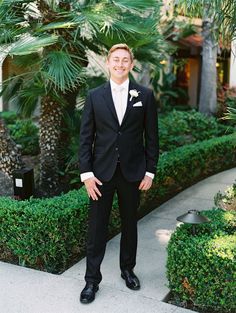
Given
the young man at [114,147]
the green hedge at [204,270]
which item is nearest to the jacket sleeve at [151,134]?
the young man at [114,147]

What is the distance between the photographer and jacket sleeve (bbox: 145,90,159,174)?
3.64 metres

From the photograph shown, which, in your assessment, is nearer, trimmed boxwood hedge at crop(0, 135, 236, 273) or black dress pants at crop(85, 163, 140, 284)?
black dress pants at crop(85, 163, 140, 284)

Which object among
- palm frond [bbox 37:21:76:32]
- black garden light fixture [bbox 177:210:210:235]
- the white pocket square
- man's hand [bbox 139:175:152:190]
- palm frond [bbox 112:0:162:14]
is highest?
palm frond [bbox 112:0:162:14]

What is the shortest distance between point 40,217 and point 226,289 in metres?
1.79

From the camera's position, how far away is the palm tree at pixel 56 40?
16.3ft

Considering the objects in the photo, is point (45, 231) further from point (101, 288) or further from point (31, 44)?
point (31, 44)

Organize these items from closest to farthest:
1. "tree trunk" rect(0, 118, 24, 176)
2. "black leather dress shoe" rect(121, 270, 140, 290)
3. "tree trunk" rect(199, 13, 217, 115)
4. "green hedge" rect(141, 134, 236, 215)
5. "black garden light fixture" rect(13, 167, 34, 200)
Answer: "black leather dress shoe" rect(121, 270, 140, 290), "black garden light fixture" rect(13, 167, 34, 200), "tree trunk" rect(0, 118, 24, 176), "green hedge" rect(141, 134, 236, 215), "tree trunk" rect(199, 13, 217, 115)

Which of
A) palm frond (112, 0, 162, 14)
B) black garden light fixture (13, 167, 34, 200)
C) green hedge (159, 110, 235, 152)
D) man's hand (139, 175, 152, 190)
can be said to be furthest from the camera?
green hedge (159, 110, 235, 152)

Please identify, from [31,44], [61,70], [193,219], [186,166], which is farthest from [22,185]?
[186,166]

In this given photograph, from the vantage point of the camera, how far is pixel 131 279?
151 inches

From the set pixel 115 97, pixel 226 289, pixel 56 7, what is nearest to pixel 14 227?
pixel 115 97

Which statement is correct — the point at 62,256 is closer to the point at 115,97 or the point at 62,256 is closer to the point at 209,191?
the point at 115,97

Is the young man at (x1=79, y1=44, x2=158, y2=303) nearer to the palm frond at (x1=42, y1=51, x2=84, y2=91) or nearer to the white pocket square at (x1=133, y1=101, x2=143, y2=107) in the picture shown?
the white pocket square at (x1=133, y1=101, x2=143, y2=107)

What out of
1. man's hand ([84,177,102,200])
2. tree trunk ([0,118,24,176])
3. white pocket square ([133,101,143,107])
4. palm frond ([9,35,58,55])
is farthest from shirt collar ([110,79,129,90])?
tree trunk ([0,118,24,176])
